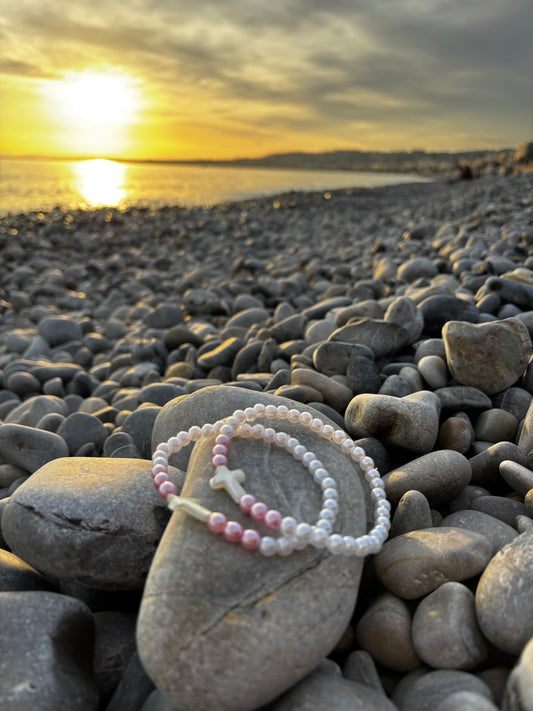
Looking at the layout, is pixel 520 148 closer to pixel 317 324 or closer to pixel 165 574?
pixel 317 324

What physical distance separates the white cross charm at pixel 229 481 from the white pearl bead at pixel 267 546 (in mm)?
180

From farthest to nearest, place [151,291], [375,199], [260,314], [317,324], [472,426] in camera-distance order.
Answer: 1. [375,199]
2. [151,291]
3. [260,314]
4. [317,324]
5. [472,426]

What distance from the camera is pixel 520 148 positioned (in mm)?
33156

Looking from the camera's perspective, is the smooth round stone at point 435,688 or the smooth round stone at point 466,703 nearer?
the smooth round stone at point 466,703

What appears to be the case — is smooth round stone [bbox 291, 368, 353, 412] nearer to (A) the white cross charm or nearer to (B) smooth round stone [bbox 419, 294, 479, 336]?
(B) smooth round stone [bbox 419, 294, 479, 336]

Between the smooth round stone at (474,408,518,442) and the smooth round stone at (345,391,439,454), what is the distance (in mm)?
329

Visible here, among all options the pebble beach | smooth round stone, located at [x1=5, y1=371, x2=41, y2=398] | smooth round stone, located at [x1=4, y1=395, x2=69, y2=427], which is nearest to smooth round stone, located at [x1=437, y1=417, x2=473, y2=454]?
the pebble beach

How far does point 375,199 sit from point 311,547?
21032 millimetres

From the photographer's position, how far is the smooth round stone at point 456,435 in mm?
2438

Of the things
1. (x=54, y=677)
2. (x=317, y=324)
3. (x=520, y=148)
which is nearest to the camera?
(x=54, y=677)

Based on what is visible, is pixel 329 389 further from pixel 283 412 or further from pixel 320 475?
pixel 320 475

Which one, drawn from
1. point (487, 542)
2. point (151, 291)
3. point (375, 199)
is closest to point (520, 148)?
point (375, 199)

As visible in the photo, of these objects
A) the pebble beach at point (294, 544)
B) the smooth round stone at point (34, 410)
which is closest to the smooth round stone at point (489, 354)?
the pebble beach at point (294, 544)

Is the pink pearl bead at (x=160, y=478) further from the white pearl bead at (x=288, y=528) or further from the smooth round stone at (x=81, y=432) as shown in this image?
the smooth round stone at (x=81, y=432)
